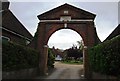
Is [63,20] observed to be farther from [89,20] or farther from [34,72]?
[34,72]

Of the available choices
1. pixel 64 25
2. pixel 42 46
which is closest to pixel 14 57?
pixel 42 46

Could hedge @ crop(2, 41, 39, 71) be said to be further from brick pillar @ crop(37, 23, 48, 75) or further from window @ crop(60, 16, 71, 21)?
window @ crop(60, 16, 71, 21)

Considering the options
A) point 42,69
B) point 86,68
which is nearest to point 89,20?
point 86,68

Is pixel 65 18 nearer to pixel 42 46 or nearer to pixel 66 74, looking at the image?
pixel 42 46

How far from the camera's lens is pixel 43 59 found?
25.5 metres

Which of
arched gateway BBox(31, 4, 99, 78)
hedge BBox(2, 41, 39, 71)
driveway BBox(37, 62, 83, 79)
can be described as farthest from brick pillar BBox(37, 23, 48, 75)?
hedge BBox(2, 41, 39, 71)

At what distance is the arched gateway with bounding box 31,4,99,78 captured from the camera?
977 inches

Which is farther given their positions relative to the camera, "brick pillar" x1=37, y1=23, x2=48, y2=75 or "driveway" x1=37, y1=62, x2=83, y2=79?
"brick pillar" x1=37, y1=23, x2=48, y2=75

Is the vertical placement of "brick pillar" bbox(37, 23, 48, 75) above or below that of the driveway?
above

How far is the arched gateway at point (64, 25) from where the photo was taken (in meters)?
24.8

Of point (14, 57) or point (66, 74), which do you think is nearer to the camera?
point (14, 57)

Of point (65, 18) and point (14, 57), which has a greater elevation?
point (65, 18)

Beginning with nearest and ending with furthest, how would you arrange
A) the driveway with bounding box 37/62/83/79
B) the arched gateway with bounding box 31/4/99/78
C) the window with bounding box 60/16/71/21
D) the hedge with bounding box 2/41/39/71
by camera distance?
the hedge with bounding box 2/41/39/71, the driveway with bounding box 37/62/83/79, the arched gateway with bounding box 31/4/99/78, the window with bounding box 60/16/71/21

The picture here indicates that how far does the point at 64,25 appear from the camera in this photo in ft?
83.0
